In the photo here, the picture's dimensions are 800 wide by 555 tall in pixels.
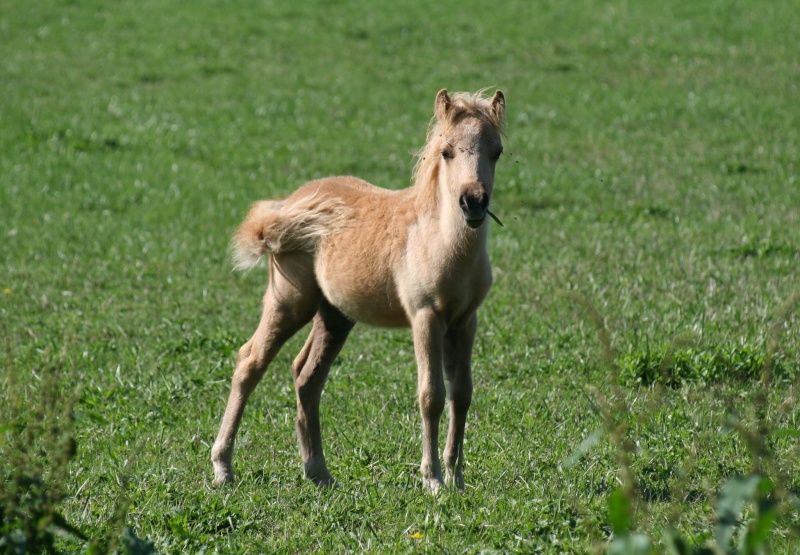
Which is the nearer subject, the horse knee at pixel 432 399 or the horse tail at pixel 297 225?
the horse knee at pixel 432 399

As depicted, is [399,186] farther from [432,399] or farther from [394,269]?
[432,399]

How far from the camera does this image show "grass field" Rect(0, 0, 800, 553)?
196 inches

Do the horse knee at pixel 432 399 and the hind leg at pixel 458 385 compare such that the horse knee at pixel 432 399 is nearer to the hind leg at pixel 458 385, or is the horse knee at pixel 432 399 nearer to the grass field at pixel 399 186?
the hind leg at pixel 458 385

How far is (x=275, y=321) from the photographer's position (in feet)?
19.8

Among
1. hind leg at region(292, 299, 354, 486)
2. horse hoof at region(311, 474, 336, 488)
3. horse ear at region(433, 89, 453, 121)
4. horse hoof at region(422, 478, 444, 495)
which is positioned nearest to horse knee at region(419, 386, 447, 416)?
horse hoof at region(422, 478, 444, 495)

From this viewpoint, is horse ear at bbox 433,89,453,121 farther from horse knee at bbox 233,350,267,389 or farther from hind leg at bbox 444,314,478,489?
horse knee at bbox 233,350,267,389

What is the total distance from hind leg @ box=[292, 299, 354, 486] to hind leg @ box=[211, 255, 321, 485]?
0.16 meters

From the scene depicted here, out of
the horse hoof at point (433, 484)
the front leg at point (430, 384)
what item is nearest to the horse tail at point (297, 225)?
the front leg at point (430, 384)

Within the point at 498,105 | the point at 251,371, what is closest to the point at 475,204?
the point at 498,105

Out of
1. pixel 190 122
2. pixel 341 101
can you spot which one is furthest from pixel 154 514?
pixel 341 101

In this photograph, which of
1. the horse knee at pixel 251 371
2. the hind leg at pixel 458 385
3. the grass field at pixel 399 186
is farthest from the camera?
the horse knee at pixel 251 371

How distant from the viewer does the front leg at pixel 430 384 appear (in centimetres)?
524

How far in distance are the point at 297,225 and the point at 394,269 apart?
2.57 ft

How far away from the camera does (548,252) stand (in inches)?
400
